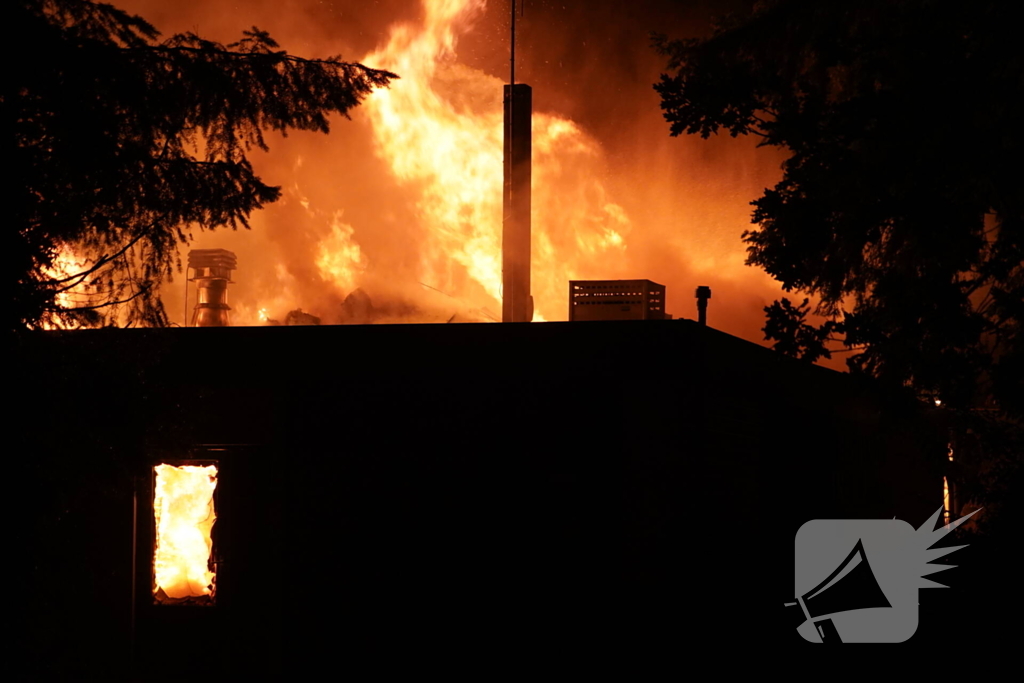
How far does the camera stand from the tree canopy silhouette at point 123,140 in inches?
302

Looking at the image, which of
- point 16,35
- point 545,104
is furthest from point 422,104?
point 16,35

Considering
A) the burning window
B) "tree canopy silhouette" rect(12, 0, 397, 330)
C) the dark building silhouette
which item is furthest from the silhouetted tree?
the burning window

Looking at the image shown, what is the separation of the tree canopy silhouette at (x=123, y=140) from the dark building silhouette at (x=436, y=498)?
2589 millimetres

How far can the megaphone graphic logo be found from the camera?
13.7 m

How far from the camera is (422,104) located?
37406mm

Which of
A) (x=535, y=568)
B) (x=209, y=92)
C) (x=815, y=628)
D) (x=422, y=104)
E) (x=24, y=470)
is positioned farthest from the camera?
(x=422, y=104)

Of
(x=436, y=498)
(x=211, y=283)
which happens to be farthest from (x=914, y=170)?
(x=211, y=283)

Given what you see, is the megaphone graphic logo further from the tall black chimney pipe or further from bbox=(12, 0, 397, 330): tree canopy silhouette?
the tall black chimney pipe

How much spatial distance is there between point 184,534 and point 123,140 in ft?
16.4

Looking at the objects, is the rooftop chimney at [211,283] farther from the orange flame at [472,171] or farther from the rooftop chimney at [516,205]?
the orange flame at [472,171]

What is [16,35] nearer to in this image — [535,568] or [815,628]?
[535,568]

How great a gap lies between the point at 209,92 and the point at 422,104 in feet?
98.5

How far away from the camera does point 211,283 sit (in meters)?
24.9

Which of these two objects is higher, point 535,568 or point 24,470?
point 24,470
